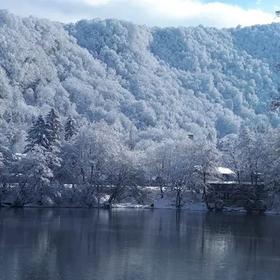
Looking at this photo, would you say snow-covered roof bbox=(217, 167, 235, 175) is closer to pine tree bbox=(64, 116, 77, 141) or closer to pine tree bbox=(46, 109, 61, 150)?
pine tree bbox=(64, 116, 77, 141)

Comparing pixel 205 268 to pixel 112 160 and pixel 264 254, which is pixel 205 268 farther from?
pixel 112 160

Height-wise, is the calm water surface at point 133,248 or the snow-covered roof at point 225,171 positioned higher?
the snow-covered roof at point 225,171

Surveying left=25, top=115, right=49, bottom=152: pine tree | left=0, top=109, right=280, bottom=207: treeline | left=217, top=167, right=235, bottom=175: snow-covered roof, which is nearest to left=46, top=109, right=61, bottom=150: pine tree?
left=0, top=109, right=280, bottom=207: treeline

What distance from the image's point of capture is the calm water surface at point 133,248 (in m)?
34.1

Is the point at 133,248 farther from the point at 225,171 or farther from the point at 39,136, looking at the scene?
the point at 225,171

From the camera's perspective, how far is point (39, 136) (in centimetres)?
8806

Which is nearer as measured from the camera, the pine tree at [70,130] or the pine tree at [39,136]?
the pine tree at [39,136]

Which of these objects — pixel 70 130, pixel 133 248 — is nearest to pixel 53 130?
pixel 70 130

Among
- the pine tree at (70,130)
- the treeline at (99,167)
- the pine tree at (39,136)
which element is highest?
the pine tree at (70,130)

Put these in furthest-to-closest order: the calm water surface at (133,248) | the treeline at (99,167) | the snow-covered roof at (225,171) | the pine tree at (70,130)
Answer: the snow-covered roof at (225,171)
the pine tree at (70,130)
the treeline at (99,167)
the calm water surface at (133,248)

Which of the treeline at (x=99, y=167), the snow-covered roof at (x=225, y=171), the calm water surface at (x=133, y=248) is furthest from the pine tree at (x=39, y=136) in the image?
the snow-covered roof at (x=225, y=171)

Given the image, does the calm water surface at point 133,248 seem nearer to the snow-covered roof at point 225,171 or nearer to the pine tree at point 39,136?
the pine tree at point 39,136

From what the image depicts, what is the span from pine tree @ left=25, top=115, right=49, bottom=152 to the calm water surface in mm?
19232

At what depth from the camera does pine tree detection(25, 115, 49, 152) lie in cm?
8719
